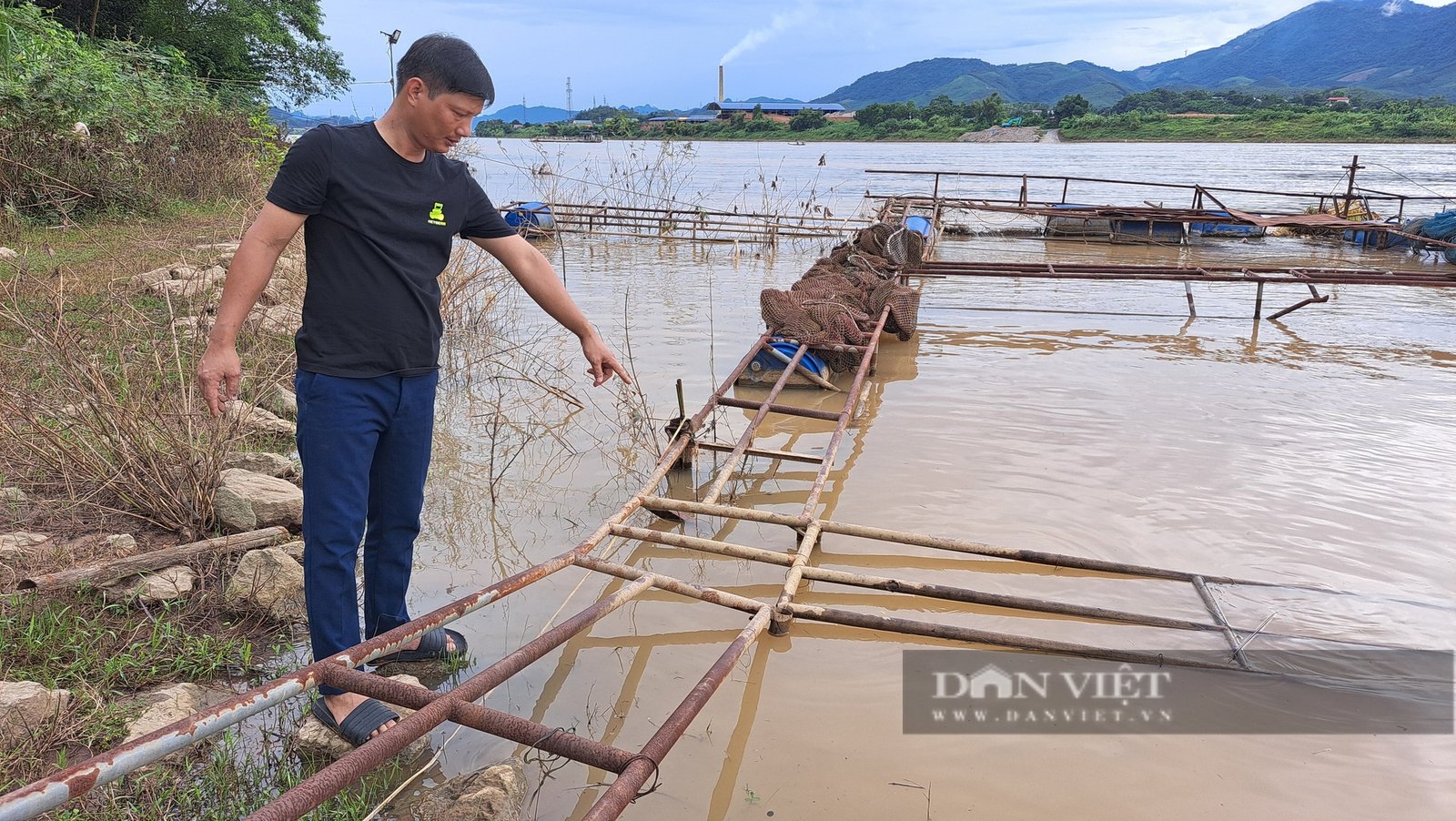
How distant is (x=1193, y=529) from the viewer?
3.99 metres

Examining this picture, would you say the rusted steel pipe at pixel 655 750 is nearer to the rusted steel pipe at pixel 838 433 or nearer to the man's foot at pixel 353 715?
the man's foot at pixel 353 715

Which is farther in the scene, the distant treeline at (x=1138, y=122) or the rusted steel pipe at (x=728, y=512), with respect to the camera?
the distant treeline at (x=1138, y=122)

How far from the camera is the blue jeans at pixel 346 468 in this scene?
7.10ft

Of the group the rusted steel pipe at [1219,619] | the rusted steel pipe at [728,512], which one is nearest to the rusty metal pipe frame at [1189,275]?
the rusted steel pipe at [1219,619]

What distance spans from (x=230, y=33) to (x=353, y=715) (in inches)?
737

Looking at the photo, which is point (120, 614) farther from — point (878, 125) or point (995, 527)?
point (878, 125)

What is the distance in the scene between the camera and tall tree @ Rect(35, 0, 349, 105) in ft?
51.9

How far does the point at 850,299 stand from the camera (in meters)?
6.89

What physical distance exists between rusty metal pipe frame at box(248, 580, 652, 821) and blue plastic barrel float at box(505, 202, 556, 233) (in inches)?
463

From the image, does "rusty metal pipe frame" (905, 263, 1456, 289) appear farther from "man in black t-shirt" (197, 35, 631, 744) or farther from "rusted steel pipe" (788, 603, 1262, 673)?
"man in black t-shirt" (197, 35, 631, 744)

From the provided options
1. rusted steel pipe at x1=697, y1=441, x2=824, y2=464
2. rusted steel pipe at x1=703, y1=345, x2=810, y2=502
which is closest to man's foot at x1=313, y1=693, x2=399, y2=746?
rusted steel pipe at x1=703, y1=345, x2=810, y2=502

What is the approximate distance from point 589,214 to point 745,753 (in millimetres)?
13573

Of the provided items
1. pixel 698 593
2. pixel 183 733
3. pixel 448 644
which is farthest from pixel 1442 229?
pixel 183 733

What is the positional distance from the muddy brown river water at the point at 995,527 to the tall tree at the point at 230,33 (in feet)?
38.2
